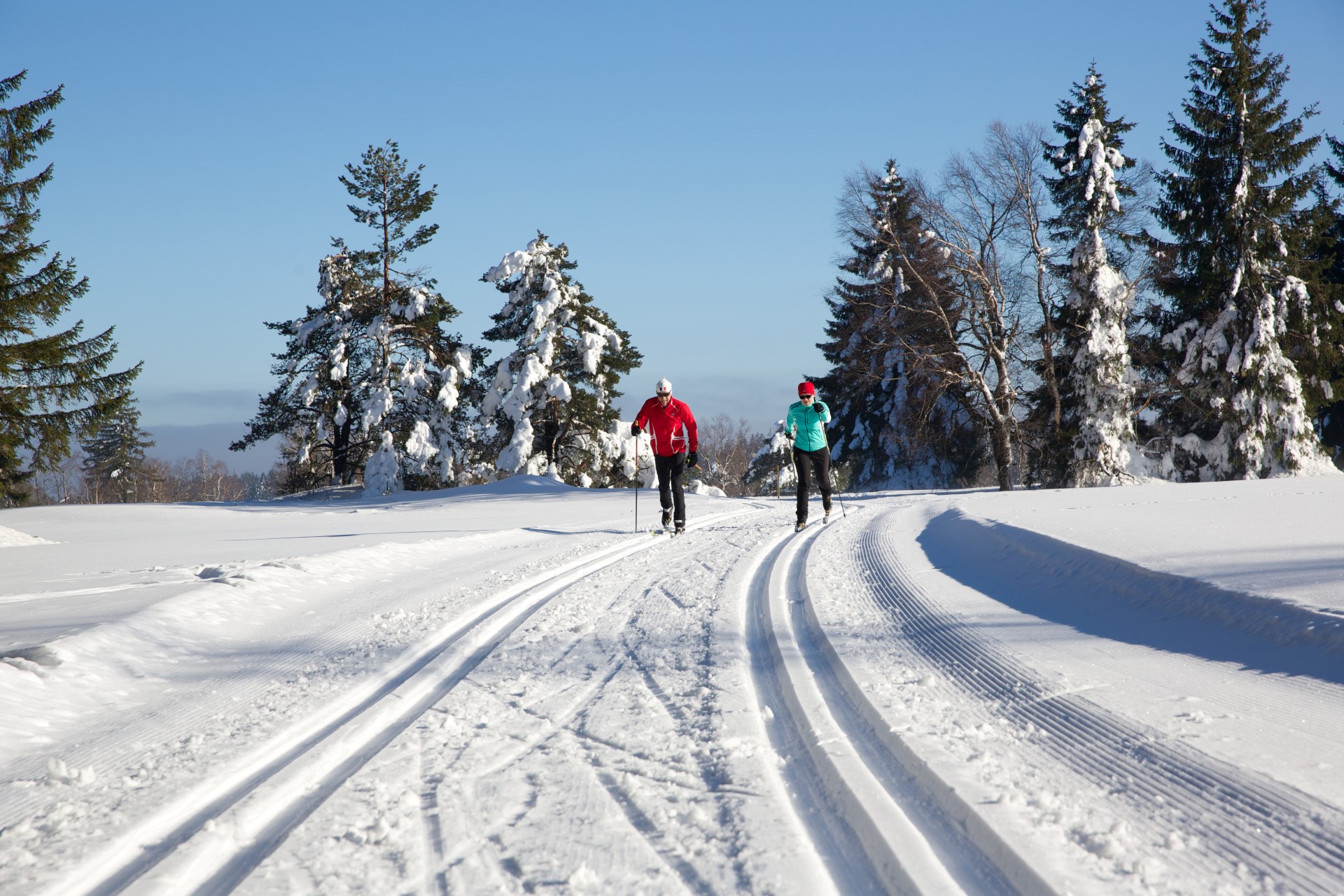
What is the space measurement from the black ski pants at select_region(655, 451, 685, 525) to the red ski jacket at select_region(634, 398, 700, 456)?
82 millimetres

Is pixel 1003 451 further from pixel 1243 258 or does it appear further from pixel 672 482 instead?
pixel 672 482

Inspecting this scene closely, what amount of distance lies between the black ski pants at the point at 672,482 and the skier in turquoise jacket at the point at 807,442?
157 centimetres

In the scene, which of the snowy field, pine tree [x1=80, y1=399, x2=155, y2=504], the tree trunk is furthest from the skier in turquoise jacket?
pine tree [x1=80, y1=399, x2=155, y2=504]

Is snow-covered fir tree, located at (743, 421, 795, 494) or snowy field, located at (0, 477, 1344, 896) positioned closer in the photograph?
snowy field, located at (0, 477, 1344, 896)

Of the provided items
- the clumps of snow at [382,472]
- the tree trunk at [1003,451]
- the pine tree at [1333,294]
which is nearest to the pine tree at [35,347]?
the clumps of snow at [382,472]

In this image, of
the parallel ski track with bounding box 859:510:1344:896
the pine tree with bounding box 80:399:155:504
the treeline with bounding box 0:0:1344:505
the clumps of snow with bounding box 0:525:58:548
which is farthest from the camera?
the pine tree with bounding box 80:399:155:504

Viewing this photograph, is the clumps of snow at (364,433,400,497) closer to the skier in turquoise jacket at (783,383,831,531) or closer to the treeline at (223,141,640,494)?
the treeline at (223,141,640,494)

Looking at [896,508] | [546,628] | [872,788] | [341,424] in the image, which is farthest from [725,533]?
[341,424]

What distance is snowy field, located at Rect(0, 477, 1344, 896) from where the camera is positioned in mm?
1950

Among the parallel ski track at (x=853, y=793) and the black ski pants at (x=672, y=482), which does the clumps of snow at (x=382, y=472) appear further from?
the parallel ski track at (x=853, y=793)

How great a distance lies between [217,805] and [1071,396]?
90.5 feet

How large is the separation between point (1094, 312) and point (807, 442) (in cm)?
1745

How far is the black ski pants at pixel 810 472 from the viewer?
33.7ft

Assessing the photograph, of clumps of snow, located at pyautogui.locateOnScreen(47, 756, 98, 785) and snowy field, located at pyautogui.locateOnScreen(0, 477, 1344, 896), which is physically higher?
snowy field, located at pyautogui.locateOnScreen(0, 477, 1344, 896)
